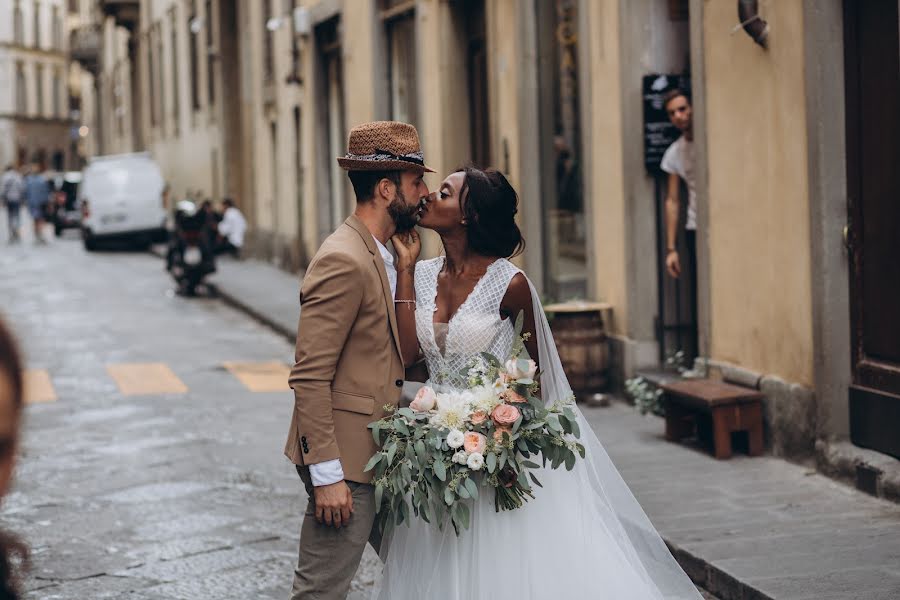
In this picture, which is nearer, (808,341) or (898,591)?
(898,591)

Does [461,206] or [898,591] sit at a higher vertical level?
[461,206]

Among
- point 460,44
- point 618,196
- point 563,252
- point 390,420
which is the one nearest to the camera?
point 390,420

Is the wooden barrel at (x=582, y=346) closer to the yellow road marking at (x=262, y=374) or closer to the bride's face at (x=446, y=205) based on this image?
the yellow road marking at (x=262, y=374)

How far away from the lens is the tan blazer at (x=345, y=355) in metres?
3.93

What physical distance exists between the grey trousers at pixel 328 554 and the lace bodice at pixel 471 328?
46cm

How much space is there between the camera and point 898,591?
17.1 feet

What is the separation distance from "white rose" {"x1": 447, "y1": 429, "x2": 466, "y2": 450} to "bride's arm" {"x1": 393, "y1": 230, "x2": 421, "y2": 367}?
→ 1.09 feet

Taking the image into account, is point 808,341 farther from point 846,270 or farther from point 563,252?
point 563,252

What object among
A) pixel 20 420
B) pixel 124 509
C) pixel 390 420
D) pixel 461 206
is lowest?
pixel 124 509

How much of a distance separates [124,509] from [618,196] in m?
4.44

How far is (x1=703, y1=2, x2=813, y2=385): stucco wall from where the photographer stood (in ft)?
25.1

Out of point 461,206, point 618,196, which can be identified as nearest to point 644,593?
point 461,206

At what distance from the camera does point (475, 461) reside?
397 cm

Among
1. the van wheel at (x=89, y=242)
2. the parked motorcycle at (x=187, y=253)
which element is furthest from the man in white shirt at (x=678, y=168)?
the van wheel at (x=89, y=242)
